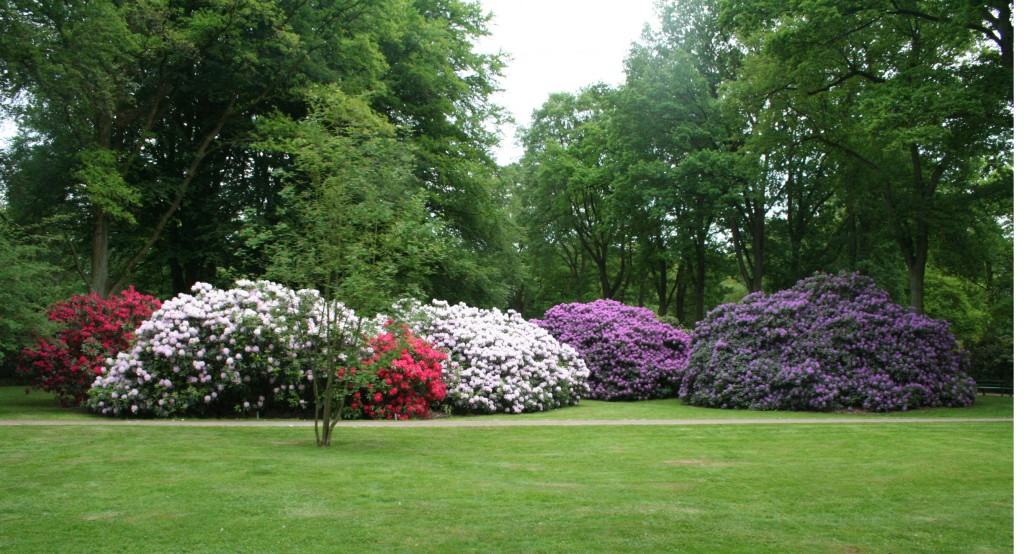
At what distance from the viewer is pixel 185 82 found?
2356cm

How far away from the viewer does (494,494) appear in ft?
23.3

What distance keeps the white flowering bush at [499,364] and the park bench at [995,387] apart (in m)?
13.7

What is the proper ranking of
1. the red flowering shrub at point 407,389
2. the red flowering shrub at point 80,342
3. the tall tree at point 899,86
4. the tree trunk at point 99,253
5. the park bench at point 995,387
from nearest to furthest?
the red flowering shrub at point 407,389 → the red flowering shrub at point 80,342 → the tall tree at point 899,86 → the tree trunk at point 99,253 → the park bench at point 995,387

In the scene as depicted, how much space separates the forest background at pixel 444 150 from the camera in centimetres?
1382

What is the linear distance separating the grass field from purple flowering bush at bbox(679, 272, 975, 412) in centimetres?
617

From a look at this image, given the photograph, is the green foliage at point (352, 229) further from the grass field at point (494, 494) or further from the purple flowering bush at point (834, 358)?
the purple flowering bush at point (834, 358)

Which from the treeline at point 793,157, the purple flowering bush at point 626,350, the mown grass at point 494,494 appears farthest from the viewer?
the purple flowering bush at point 626,350

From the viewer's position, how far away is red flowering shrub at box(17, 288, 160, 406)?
15688 mm

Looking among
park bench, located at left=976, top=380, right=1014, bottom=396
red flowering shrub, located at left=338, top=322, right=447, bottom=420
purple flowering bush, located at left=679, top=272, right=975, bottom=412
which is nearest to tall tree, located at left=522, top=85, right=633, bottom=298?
park bench, located at left=976, top=380, right=1014, bottom=396

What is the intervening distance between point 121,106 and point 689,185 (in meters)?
19.4

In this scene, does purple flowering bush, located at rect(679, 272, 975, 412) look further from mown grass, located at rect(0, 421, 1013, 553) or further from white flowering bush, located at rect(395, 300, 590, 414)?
mown grass, located at rect(0, 421, 1013, 553)

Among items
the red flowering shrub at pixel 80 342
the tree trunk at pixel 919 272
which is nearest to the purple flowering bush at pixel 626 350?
the tree trunk at pixel 919 272

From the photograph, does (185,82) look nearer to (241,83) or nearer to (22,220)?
(241,83)

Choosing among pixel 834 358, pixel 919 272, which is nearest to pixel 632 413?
pixel 834 358
